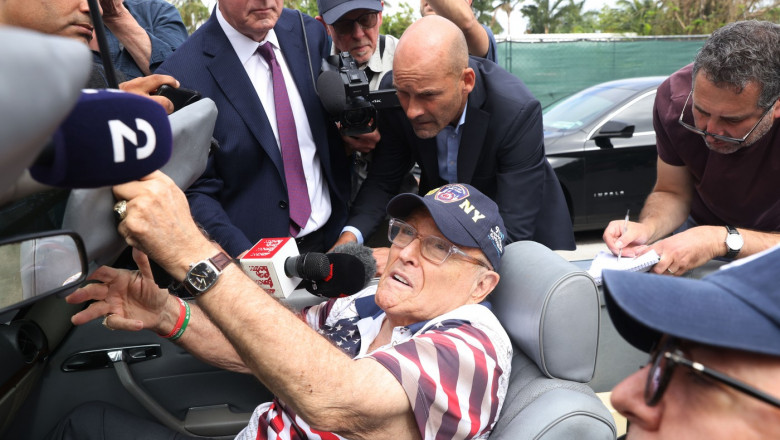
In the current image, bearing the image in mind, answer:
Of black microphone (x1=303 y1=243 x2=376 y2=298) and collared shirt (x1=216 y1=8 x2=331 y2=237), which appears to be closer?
black microphone (x1=303 y1=243 x2=376 y2=298)

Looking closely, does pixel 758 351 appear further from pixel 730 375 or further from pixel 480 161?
pixel 480 161

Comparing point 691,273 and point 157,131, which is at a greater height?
point 157,131

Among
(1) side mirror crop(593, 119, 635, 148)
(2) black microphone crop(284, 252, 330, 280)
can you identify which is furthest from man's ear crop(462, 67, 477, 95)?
(1) side mirror crop(593, 119, 635, 148)

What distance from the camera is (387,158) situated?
3059 mm

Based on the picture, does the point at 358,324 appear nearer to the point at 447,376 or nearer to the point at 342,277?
the point at 342,277

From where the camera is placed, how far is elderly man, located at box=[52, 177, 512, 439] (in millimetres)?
1533

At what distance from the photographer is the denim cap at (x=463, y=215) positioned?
2.16 meters

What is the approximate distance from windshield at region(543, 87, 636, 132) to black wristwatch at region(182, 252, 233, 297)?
5.25 m

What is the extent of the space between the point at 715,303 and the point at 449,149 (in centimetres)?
198

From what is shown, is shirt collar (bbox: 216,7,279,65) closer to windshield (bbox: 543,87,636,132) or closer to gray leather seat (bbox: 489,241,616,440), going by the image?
gray leather seat (bbox: 489,241,616,440)

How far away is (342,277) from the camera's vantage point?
82.4 inches

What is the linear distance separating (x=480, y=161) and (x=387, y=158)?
1.32 feet

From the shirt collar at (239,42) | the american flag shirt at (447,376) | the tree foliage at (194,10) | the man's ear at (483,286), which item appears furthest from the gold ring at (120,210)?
the tree foliage at (194,10)

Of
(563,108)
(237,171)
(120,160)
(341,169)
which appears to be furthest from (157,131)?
(563,108)
